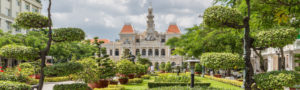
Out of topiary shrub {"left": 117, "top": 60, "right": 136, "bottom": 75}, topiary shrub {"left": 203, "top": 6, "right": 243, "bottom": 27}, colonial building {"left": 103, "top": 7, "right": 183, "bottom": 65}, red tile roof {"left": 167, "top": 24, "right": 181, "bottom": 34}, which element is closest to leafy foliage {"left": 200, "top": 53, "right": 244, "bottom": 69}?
topiary shrub {"left": 203, "top": 6, "right": 243, "bottom": 27}

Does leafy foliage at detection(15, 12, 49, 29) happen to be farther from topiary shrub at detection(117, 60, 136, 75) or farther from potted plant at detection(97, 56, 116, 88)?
topiary shrub at detection(117, 60, 136, 75)

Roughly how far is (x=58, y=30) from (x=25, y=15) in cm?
105

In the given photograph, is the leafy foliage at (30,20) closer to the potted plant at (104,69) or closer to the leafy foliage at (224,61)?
the leafy foliage at (224,61)

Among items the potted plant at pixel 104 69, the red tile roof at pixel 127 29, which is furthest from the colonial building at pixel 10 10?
the red tile roof at pixel 127 29

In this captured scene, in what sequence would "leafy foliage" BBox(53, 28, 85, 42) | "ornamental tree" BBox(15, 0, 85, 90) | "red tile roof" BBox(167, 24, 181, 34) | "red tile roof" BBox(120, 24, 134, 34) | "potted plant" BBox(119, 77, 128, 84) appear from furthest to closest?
1. "red tile roof" BBox(167, 24, 181, 34)
2. "red tile roof" BBox(120, 24, 134, 34)
3. "potted plant" BBox(119, 77, 128, 84)
4. "leafy foliage" BBox(53, 28, 85, 42)
5. "ornamental tree" BBox(15, 0, 85, 90)

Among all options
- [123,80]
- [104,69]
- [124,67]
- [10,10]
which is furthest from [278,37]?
[10,10]

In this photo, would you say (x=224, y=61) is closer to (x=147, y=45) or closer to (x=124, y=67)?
(x=124, y=67)

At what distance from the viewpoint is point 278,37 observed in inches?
237

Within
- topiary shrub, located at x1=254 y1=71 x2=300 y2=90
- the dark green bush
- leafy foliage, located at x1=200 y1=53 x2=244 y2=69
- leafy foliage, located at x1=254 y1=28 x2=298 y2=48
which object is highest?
leafy foliage, located at x1=254 y1=28 x2=298 y2=48

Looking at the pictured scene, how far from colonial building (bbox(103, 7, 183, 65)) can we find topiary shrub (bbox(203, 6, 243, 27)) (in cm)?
5813

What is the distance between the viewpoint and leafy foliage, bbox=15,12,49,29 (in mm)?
7562

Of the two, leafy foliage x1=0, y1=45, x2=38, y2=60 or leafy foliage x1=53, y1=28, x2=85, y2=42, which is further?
leafy foliage x1=53, y1=28, x2=85, y2=42

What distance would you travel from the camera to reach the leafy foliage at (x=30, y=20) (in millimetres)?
7562

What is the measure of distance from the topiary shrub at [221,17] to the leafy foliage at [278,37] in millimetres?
799
